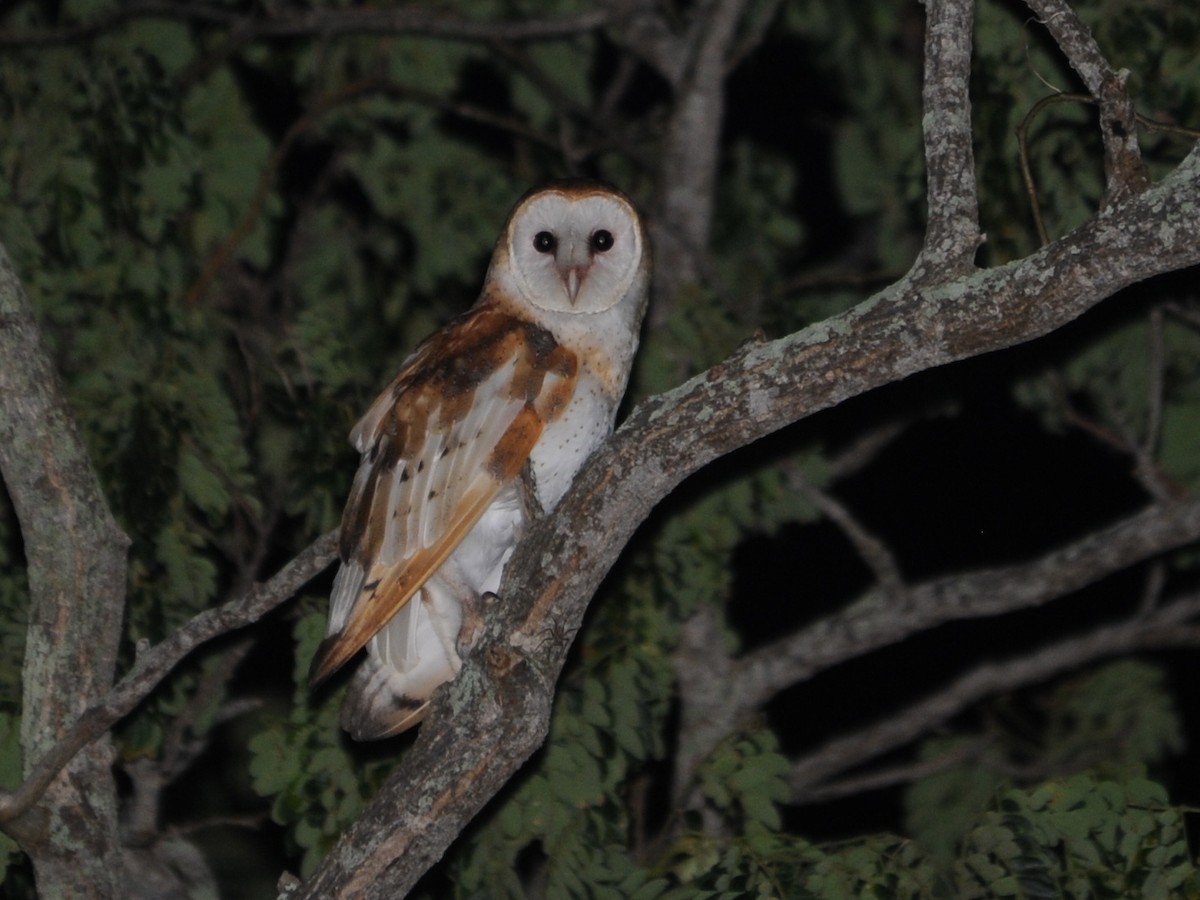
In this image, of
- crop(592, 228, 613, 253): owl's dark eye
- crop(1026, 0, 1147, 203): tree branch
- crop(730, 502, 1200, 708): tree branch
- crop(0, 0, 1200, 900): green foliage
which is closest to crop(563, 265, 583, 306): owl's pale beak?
crop(592, 228, 613, 253): owl's dark eye

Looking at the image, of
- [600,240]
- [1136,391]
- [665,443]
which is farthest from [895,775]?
[665,443]

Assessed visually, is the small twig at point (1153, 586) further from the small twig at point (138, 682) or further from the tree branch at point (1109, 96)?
the small twig at point (138, 682)

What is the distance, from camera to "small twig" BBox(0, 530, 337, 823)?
3.15 m

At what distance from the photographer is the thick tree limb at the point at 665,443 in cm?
265

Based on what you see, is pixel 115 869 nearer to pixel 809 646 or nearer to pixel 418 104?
pixel 809 646

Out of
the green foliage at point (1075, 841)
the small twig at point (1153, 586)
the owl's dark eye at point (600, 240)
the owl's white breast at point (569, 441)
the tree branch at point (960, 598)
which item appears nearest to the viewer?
the green foliage at point (1075, 841)

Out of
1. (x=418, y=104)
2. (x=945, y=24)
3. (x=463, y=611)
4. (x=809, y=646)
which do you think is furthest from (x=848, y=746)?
(x=945, y=24)

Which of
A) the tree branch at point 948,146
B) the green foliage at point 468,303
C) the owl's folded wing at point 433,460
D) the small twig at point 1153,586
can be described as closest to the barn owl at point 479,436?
the owl's folded wing at point 433,460

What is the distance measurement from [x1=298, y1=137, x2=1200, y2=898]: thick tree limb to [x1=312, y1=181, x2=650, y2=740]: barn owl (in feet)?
1.37

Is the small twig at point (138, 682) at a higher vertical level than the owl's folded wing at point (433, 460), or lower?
lower

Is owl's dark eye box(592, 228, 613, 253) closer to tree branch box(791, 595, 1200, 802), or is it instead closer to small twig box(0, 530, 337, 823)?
small twig box(0, 530, 337, 823)

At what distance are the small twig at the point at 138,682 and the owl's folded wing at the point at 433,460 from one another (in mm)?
313

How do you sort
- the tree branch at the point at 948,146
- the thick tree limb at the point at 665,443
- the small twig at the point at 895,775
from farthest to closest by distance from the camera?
the small twig at the point at 895,775, the tree branch at the point at 948,146, the thick tree limb at the point at 665,443

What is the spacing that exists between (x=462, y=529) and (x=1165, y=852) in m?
1.52
